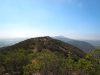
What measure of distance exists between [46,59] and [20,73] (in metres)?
16.3

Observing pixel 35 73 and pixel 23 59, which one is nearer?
pixel 35 73

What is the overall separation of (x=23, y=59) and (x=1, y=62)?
271 inches

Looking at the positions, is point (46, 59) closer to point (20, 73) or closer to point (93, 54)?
point (93, 54)

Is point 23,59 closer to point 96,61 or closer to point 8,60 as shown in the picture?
point 8,60

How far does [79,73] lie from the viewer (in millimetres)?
24516

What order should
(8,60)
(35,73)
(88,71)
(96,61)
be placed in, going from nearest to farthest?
(88,71)
(96,61)
(35,73)
(8,60)

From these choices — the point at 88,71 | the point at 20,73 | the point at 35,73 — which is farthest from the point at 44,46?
the point at 88,71

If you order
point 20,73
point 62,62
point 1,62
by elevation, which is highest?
point 62,62

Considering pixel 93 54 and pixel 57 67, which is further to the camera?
pixel 93 54

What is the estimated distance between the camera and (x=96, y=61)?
86.0ft

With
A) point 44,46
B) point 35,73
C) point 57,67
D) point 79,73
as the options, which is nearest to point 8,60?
point 35,73

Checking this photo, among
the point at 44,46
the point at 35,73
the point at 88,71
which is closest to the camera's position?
the point at 88,71

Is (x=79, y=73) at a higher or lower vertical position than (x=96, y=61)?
lower

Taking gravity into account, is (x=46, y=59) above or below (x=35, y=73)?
above
